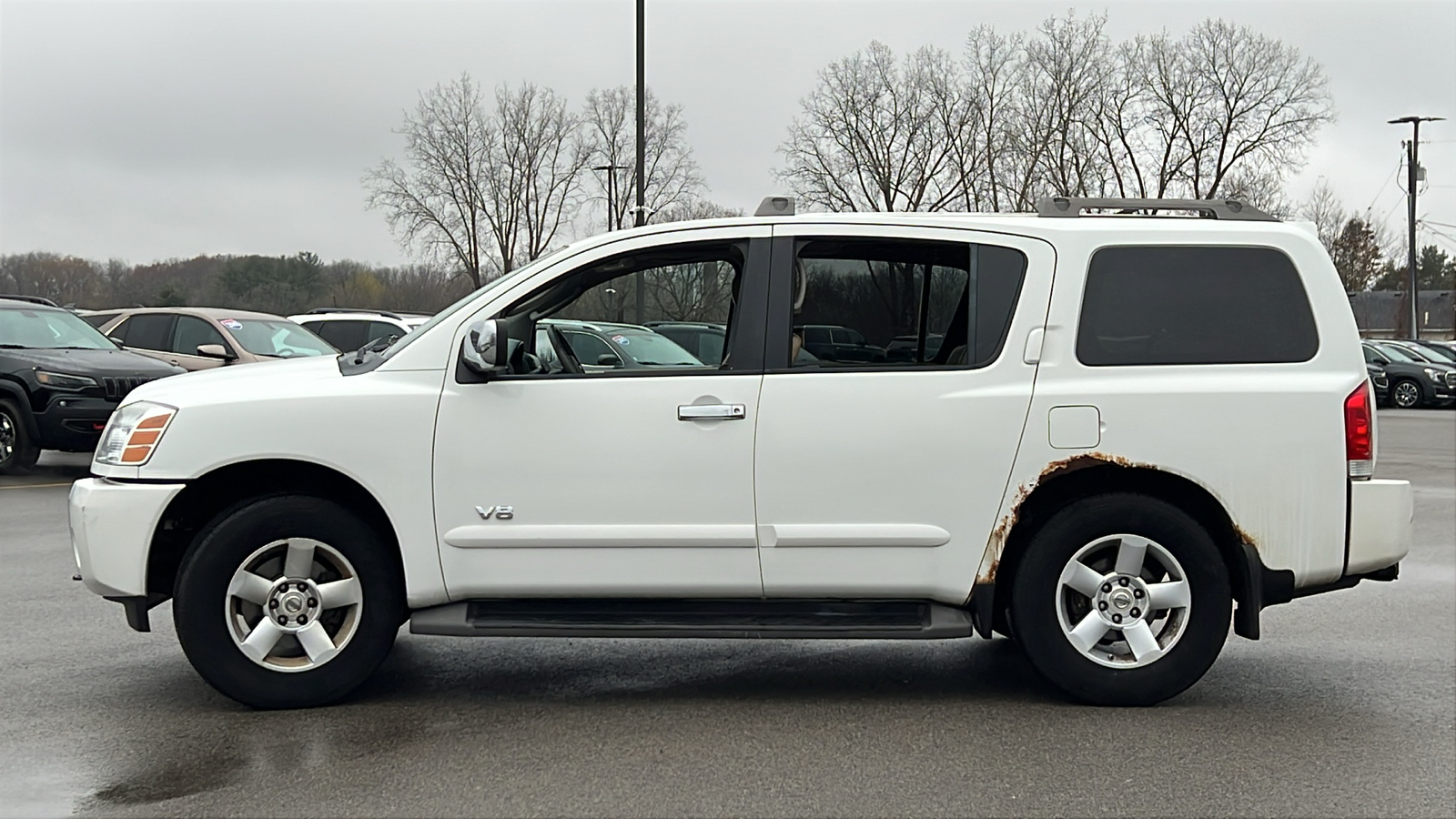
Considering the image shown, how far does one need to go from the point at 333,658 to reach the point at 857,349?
2321 mm

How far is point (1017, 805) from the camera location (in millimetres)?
4188

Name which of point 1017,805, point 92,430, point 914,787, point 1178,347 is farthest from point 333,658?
point 92,430

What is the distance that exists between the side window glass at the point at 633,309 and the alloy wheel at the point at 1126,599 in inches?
63.6

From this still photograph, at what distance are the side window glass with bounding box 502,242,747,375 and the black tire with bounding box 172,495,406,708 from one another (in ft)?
3.01

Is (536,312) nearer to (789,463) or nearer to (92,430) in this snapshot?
(789,463)

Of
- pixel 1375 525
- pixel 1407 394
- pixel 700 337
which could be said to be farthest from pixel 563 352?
pixel 1407 394

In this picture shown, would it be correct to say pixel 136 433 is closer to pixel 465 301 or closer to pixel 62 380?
pixel 465 301

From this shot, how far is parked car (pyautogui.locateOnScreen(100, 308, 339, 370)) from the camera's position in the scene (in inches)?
632

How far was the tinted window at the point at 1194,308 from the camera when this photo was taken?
5.29 m

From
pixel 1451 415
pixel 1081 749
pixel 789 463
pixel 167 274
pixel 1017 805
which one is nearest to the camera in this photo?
pixel 1017 805

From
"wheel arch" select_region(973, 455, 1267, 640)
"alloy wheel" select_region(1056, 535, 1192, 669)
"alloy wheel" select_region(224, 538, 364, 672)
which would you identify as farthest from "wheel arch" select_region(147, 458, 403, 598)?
"alloy wheel" select_region(1056, 535, 1192, 669)

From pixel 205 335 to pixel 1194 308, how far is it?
13566 mm

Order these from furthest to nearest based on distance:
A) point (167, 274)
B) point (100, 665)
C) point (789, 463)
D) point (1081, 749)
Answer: point (167, 274) < point (100, 665) < point (789, 463) < point (1081, 749)

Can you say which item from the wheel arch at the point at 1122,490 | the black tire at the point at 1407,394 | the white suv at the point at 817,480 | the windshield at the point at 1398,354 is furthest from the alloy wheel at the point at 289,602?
the windshield at the point at 1398,354
